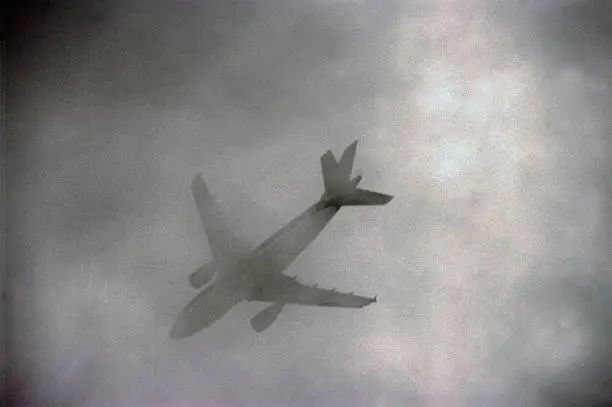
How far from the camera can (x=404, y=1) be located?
8.95ft

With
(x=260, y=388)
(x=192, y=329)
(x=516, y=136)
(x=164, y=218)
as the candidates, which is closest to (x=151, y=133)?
(x=164, y=218)

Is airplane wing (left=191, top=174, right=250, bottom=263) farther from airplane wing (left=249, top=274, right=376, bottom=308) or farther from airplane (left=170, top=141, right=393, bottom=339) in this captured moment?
airplane wing (left=249, top=274, right=376, bottom=308)

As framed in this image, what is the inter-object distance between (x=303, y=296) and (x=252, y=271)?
0.28m

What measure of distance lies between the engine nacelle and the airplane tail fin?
65 cm

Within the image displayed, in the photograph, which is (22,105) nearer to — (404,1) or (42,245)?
(42,245)

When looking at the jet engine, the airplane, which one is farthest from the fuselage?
the jet engine

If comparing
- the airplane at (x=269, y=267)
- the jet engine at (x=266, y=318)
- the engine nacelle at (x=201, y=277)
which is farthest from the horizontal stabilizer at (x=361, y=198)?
the engine nacelle at (x=201, y=277)

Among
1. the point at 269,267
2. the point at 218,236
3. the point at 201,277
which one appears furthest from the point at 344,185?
the point at 201,277

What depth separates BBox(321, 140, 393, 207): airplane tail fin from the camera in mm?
2695

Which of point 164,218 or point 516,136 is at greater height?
point 516,136

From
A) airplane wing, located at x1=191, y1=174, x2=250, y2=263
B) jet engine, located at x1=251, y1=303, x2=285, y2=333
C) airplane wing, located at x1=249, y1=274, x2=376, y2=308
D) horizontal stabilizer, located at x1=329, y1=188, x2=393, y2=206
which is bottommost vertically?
jet engine, located at x1=251, y1=303, x2=285, y2=333

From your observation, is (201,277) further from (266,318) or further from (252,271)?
(266,318)

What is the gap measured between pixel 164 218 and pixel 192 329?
1.82 feet

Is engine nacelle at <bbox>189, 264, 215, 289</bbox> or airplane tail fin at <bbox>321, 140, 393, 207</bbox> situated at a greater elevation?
airplane tail fin at <bbox>321, 140, 393, 207</bbox>
